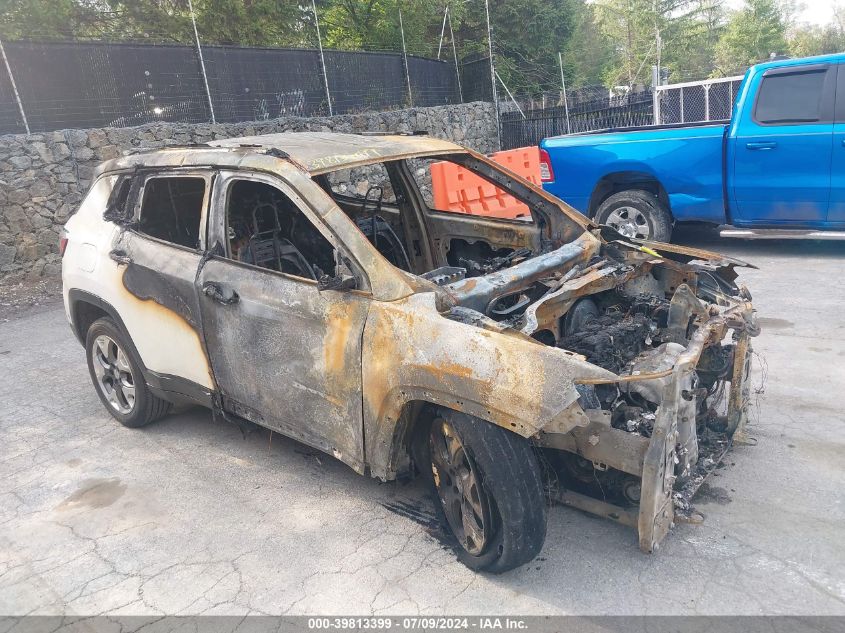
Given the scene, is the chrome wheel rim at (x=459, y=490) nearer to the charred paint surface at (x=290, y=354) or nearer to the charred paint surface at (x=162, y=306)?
the charred paint surface at (x=290, y=354)

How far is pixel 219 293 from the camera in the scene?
149 inches

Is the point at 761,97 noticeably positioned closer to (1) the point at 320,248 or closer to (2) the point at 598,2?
(1) the point at 320,248

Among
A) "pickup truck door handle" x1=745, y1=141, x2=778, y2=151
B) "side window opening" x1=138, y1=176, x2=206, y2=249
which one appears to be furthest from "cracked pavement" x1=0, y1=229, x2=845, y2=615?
"pickup truck door handle" x1=745, y1=141, x2=778, y2=151

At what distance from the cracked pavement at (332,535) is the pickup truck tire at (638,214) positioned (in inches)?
135

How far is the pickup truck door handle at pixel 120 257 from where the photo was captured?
4355 millimetres

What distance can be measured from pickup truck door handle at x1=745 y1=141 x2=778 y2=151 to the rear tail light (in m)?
2.27

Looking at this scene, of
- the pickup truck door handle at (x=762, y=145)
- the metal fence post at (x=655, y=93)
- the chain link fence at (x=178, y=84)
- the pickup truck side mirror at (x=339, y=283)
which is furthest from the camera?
the metal fence post at (x=655, y=93)

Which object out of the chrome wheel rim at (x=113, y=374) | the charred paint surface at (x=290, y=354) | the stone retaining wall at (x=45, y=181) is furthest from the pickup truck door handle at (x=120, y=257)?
the stone retaining wall at (x=45, y=181)

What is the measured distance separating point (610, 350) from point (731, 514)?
1.02 meters

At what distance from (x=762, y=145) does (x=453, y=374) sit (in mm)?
6126

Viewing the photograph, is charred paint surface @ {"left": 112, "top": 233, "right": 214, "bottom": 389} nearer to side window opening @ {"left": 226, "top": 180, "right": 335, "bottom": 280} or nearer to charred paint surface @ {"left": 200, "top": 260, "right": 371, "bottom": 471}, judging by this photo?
charred paint surface @ {"left": 200, "top": 260, "right": 371, "bottom": 471}

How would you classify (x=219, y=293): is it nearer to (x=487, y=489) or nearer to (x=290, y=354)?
(x=290, y=354)

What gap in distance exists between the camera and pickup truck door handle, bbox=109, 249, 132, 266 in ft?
14.3

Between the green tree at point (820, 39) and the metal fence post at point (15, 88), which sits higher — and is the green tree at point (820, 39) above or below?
above
